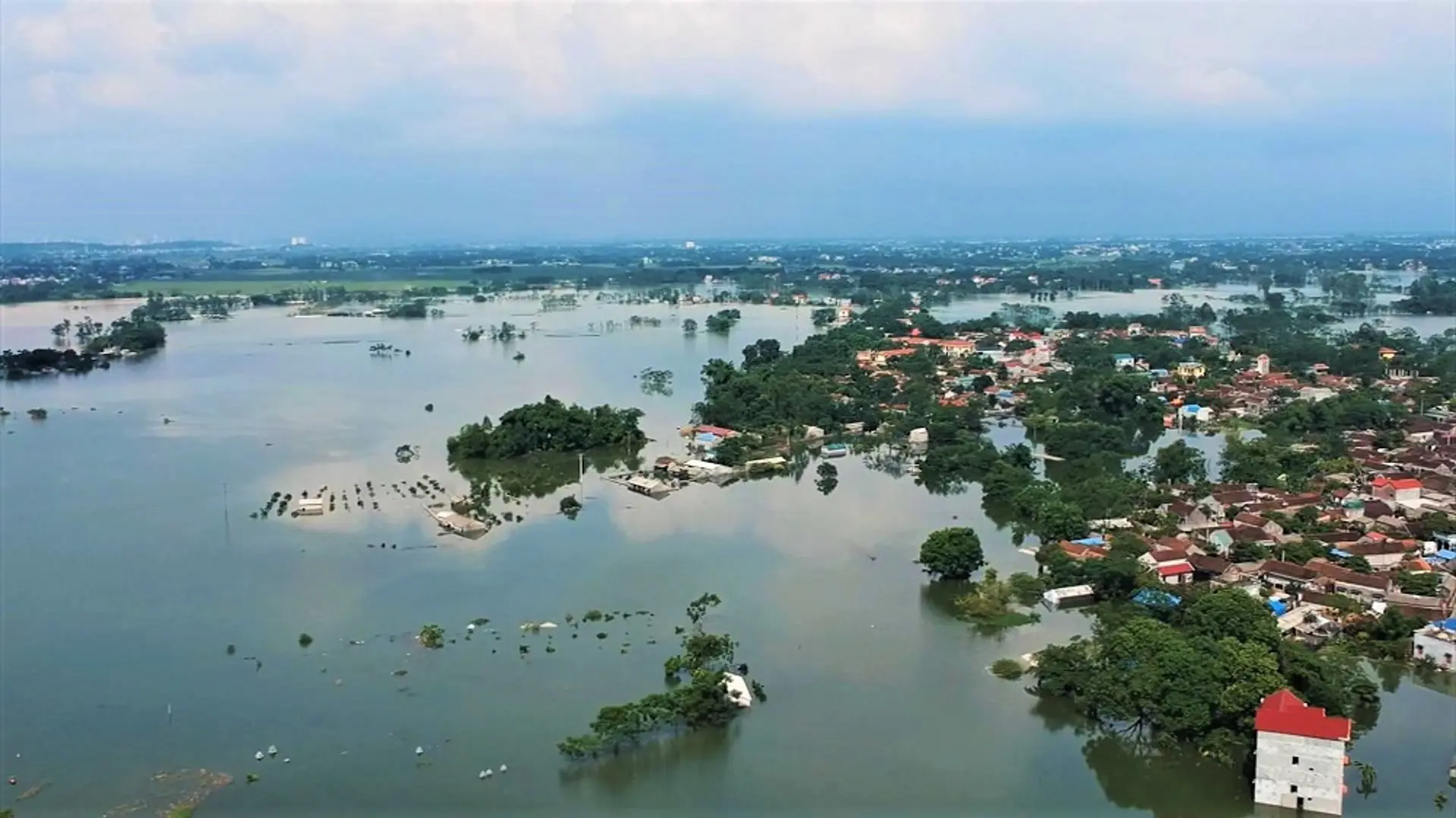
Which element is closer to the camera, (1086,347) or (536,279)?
(1086,347)

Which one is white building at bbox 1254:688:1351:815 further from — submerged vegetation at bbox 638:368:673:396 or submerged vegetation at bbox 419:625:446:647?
submerged vegetation at bbox 638:368:673:396

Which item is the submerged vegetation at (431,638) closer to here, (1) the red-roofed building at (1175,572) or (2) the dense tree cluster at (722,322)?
(1) the red-roofed building at (1175,572)

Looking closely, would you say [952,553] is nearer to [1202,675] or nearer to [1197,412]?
[1202,675]

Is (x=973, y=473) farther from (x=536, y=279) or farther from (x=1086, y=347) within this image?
(x=536, y=279)

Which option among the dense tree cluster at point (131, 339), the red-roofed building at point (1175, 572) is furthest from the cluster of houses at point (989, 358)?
the dense tree cluster at point (131, 339)

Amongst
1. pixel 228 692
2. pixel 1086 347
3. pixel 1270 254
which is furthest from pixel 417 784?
pixel 1270 254

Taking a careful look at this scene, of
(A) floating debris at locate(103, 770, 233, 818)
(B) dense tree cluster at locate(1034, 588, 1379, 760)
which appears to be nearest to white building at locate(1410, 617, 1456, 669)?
(B) dense tree cluster at locate(1034, 588, 1379, 760)
